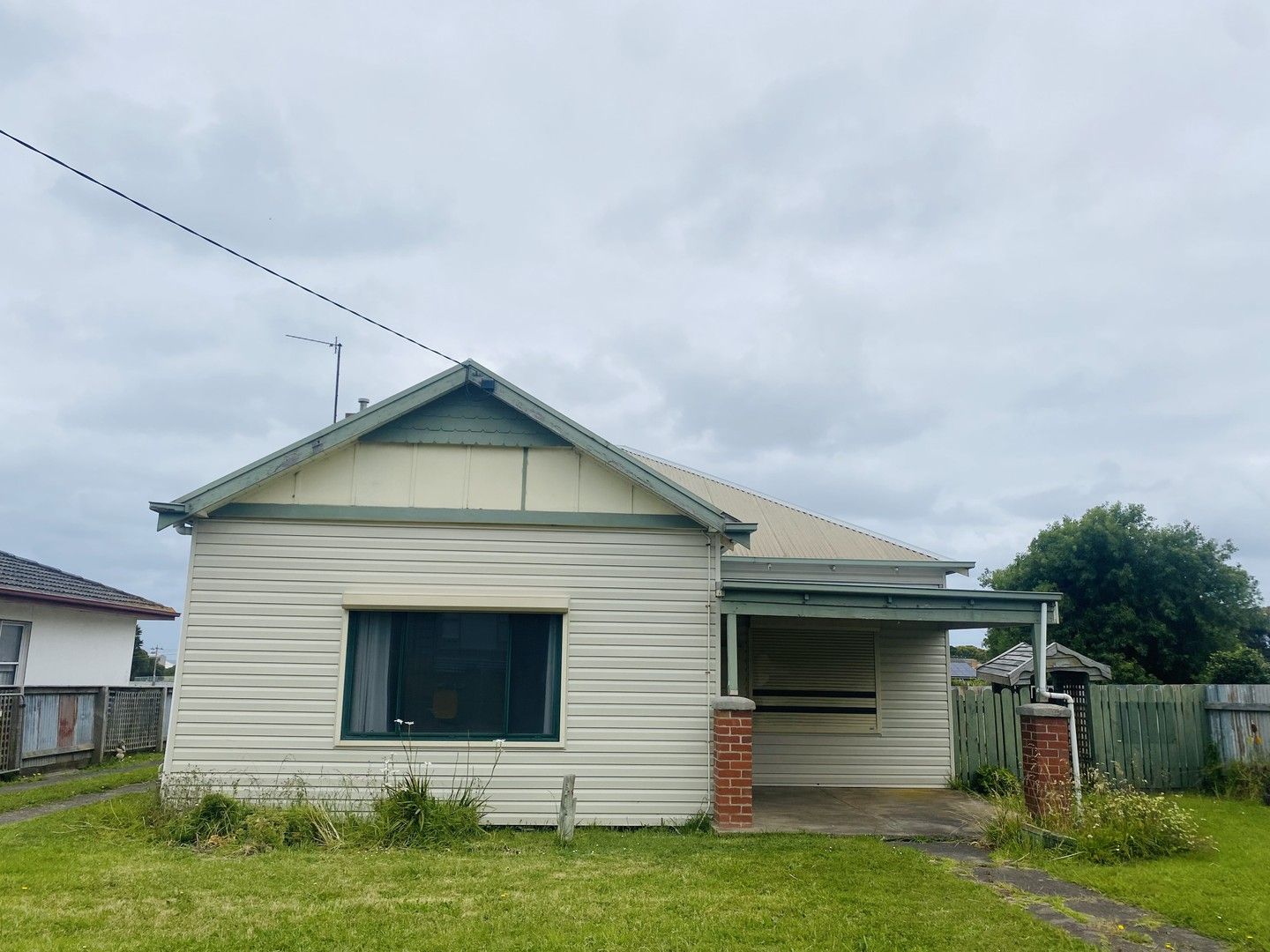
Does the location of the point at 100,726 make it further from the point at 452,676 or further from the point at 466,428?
the point at 466,428

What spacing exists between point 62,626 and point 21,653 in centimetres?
116

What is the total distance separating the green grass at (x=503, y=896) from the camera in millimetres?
6309

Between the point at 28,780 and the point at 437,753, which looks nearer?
the point at 437,753

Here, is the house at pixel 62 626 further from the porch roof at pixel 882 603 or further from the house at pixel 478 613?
the porch roof at pixel 882 603

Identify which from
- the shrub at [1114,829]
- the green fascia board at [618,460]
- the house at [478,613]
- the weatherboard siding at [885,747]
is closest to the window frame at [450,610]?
the house at [478,613]

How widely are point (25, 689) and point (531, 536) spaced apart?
9.48 metres

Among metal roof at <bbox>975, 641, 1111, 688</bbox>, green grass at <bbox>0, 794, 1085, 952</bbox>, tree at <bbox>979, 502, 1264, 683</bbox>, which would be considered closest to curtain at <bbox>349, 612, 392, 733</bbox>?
green grass at <bbox>0, 794, 1085, 952</bbox>

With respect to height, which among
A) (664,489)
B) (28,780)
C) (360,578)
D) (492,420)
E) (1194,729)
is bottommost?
(28,780)

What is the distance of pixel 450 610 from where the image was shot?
34.8 feet

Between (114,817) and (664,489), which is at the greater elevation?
(664,489)

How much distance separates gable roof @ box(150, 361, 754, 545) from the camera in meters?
10.3

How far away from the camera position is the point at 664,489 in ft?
35.0

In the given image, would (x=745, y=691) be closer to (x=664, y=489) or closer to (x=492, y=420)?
(x=664, y=489)

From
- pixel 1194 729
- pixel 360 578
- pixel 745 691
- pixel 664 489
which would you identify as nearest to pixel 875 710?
pixel 745 691
